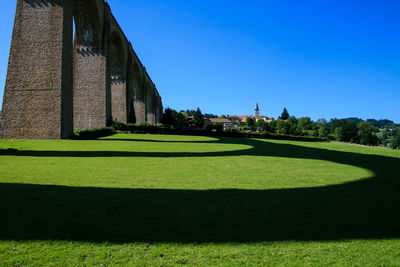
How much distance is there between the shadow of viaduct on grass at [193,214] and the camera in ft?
8.18

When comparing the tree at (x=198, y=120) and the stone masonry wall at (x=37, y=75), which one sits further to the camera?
the tree at (x=198, y=120)

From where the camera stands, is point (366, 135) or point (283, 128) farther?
point (283, 128)

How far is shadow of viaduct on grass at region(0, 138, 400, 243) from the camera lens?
2494 mm

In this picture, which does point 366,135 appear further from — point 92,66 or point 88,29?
point 88,29

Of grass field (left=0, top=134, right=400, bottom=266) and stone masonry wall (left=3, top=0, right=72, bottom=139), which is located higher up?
stone masonry wall (left=3, top=0, right=72, bottom=139)

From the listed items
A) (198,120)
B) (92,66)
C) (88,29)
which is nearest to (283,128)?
(198,120)

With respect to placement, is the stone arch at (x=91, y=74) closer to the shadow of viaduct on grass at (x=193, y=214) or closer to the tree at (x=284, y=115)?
the shadow of viaduct on grass at (x=193, y=214)

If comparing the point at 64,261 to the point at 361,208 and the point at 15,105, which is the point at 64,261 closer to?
the point at 361,208

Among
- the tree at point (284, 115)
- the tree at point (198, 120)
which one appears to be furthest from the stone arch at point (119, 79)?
the tree at point (284, 115)

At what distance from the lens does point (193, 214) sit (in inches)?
120

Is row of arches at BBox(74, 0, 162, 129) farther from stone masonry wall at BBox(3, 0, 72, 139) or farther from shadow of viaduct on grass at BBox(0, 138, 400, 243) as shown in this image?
shadow of viaduct on grass at BBox(0, 138, 400, 243)

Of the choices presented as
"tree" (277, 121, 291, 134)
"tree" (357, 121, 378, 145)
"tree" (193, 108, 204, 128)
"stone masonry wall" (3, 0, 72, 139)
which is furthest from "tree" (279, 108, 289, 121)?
"stone masonry wall" (3, 0, 72, 139)

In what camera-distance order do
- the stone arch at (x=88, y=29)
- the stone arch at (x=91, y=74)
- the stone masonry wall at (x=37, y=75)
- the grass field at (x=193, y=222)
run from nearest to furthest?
the grass field at (x=193, y=222) → the stone masonry wall at (x=37, y=75) → the stone arch at (x=88, y=29) → the stone arch at (x=91, y=74)

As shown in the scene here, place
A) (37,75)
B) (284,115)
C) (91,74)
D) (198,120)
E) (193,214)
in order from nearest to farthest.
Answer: (193,214) < (37,75) < (91,74) < (198,120) < (284,115)
